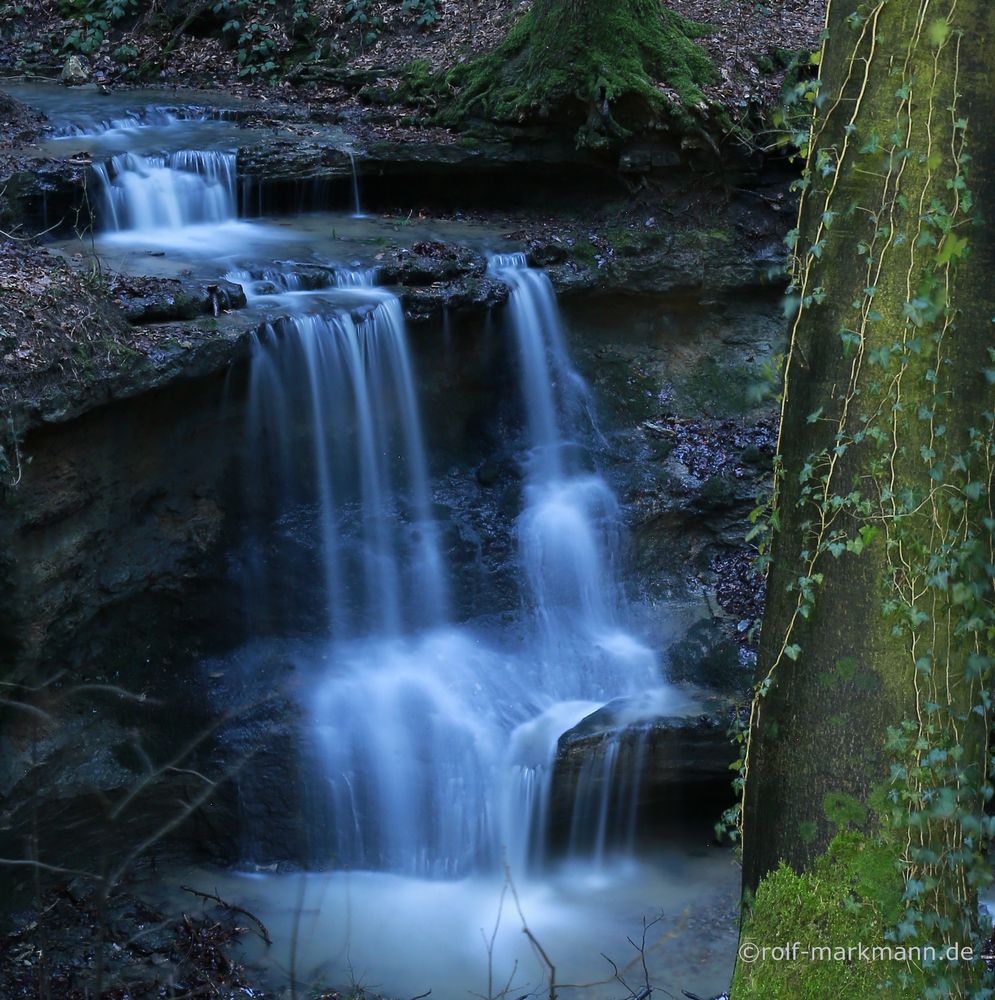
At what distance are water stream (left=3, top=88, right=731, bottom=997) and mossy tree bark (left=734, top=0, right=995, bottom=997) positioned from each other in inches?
107

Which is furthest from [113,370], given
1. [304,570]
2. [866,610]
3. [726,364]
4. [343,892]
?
[726,364]

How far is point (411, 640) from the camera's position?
27.7ft

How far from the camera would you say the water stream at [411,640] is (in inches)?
279

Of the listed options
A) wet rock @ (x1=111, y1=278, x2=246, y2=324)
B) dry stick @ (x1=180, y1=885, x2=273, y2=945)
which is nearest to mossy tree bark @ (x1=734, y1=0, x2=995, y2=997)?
dry stick @ (x1=180, y1=885, x2=273, y2=945)

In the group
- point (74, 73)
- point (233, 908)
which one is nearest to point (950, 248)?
point (233, 908)

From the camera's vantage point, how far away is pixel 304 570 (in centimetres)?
847

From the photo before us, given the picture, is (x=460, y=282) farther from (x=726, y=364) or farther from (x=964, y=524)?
(x=964, y=524)

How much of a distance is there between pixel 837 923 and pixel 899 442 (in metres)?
1.72

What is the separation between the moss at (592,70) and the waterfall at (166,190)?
233cm

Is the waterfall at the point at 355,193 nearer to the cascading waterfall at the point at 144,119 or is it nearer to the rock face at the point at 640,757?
the cascading waterfall at the point at 144,119

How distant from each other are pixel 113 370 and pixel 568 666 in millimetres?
3694

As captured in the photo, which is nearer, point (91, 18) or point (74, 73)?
point (74, 73)

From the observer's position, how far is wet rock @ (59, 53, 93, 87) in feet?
45.1

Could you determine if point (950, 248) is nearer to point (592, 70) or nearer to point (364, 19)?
point (592, 70)
